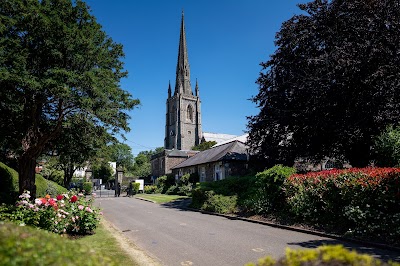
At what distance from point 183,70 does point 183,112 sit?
46.0 ft

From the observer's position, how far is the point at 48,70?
12.3 metres

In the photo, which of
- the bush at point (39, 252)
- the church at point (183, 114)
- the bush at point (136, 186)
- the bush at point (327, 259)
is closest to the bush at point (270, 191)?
the bush at point (327, 259)

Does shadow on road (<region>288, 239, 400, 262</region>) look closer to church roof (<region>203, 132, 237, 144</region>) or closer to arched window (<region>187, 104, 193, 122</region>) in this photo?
church roof (<region>203, 132, 237, 144</region>)

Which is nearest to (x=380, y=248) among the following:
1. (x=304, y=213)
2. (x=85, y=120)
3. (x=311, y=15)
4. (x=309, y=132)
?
(x=304, y=213)

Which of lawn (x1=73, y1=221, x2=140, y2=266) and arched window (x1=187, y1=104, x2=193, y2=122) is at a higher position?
arched window (x1=187, y1=104, x2=193, y2=122)

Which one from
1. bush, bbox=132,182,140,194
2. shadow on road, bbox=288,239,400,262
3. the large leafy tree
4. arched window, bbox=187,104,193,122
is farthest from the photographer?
arched window, bbox=187,104,193,122

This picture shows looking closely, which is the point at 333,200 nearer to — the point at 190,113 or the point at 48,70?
the point at 48,70

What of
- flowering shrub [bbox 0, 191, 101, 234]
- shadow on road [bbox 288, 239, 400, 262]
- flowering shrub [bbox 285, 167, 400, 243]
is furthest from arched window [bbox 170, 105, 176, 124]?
shadow on road [bbox 288, 239, 400, 262]

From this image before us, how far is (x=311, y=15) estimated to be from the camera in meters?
20.5

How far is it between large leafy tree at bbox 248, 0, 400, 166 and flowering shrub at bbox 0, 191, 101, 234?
13998 millimetres

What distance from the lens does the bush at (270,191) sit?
14591 millimetres

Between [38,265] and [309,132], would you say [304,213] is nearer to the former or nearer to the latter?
[309,132]

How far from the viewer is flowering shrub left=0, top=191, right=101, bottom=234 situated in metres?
8.33

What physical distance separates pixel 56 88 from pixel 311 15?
57.2ft
